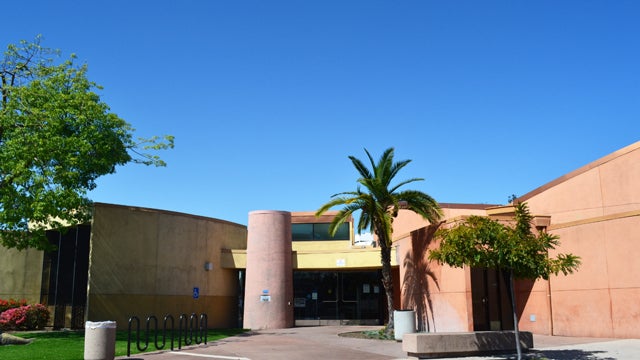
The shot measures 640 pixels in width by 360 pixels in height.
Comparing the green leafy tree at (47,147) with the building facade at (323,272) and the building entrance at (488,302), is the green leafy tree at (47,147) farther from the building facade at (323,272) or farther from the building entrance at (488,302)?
the building entrance at (488,302)

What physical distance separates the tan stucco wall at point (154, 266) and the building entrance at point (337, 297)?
13.4ft

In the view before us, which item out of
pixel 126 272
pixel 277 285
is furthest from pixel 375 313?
pixel 126 272

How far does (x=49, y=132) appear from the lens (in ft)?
76.1

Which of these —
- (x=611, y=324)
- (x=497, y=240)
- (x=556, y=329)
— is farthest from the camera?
(x=556, y=329)

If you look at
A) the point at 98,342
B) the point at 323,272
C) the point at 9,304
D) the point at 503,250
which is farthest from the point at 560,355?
the point at 9,304

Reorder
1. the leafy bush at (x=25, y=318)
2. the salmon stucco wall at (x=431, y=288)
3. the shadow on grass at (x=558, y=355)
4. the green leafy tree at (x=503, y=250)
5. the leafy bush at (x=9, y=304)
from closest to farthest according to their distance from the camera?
the green leafy tree at (x=503, y=250) < the shadow on grass at (x=558, y=355) < the salmon stucco wall at (x=431, y=288) < the leafy bush at (x=25, y=318) < the leafy bush at (x=9, y=304)

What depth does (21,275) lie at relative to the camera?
1150 inches

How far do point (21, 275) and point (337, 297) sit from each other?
16301 mm

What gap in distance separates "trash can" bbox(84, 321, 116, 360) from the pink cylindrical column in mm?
16048

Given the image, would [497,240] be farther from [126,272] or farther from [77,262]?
[77,262]

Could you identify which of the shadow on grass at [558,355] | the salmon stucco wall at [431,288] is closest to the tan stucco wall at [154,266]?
the salmon stucco wall at [431,288]

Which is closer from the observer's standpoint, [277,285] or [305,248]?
[277,285]

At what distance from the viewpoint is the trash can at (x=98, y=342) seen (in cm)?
1426

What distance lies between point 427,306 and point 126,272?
1355cm
